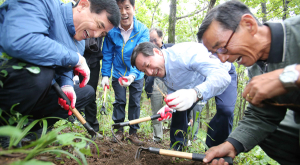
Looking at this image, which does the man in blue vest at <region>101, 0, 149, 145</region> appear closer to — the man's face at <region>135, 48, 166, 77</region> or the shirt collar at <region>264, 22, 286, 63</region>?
the man's face at <region>135, 48, 166, 77</region>

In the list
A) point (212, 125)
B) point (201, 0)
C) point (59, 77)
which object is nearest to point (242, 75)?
point (201, 0)

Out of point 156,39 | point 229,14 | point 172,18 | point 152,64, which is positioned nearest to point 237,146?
point 229,14

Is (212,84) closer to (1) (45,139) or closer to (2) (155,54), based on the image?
(2) (155,54)

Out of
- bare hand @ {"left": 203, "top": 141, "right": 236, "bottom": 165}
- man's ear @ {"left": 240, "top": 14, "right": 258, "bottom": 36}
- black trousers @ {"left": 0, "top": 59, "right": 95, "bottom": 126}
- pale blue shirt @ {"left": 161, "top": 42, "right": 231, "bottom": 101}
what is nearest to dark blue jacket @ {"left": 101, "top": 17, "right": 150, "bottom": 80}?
pale blue shirt @ {"left": 161, "top": 42, "right": 231, "bottom": 101}

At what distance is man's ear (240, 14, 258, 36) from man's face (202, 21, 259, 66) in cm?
3

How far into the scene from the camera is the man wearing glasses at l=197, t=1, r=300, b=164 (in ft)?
4.33

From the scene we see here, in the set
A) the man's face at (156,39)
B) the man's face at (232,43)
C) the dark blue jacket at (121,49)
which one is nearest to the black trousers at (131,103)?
the dark blue jacket at (121,49)

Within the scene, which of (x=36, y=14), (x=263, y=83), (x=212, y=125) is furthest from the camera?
(x=212, y=125)

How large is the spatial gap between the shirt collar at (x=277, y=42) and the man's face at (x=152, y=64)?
1457 millimetres

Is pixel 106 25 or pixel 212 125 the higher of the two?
pixel 106 25

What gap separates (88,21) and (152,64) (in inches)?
39.7

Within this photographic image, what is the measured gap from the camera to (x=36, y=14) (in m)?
1.62

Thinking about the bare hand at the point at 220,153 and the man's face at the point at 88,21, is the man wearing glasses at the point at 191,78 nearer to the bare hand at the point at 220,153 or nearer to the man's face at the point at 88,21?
the bare hand at the point at 220,153

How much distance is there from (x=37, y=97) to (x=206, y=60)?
1864 millimetres
